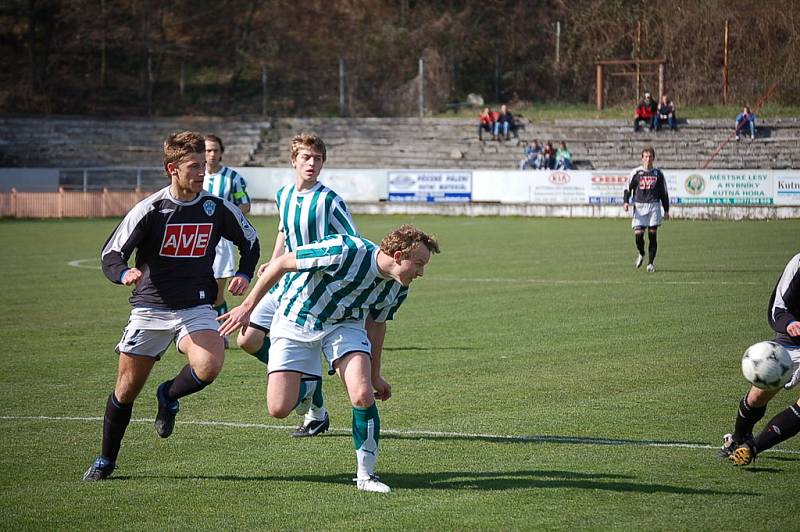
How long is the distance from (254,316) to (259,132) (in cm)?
4116

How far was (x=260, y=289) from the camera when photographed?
6.51 meters

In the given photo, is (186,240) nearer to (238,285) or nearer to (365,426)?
(238,285)

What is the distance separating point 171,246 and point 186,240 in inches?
4.0

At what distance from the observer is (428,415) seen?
854 cm

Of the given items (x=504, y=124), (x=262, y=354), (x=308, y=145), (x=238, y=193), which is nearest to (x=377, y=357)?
(x=308, y=145)

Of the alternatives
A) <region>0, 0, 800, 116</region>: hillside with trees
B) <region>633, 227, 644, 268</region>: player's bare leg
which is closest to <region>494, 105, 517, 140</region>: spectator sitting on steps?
<region>0, 0, 800, 116</region>: hillside with trees

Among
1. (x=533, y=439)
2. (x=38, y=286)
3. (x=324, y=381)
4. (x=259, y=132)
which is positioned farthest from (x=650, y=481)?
(x=259, y=132)

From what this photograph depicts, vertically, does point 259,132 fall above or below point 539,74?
below

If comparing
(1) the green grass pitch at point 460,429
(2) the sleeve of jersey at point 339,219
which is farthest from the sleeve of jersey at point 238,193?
(2) the sleeve of jersey at point 339,219

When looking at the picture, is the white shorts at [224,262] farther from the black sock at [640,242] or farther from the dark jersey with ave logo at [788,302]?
the black sock at [640,242]

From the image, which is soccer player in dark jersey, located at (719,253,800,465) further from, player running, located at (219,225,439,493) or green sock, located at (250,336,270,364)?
green sock, located at (250,336,270,364)

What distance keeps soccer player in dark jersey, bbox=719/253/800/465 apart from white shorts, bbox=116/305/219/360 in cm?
340

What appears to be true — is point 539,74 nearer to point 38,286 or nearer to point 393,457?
point 38,286

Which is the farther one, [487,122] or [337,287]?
[487,122]
